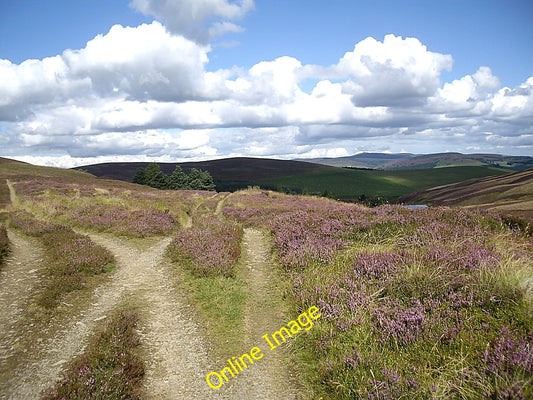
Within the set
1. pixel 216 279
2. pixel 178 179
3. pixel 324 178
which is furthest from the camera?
pixel 324 178

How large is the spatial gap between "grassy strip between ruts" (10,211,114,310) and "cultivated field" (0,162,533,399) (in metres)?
0.08

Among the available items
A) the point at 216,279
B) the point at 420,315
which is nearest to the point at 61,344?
the point at 216,279

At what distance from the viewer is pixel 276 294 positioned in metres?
9.84

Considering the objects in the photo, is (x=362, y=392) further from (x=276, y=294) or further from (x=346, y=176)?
(x=346, y=176)

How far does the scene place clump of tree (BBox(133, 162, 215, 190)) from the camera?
82.9 metres

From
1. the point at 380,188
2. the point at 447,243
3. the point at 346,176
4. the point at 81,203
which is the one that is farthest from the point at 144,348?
the point at 346,176

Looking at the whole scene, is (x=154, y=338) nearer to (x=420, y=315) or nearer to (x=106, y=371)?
(x=106, y=371)

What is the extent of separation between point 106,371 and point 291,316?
4.36m

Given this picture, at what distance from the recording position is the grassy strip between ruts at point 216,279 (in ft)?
25.9

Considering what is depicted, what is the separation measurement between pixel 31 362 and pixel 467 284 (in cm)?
946

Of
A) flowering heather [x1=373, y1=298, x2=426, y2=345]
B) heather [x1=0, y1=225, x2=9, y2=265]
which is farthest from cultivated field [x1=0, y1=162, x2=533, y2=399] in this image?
heather [x1=0, y1=225, x2=9, y2=265]

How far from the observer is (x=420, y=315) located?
20.9 ft

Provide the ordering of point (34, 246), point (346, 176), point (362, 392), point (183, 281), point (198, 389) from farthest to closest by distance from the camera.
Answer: point (346, 176)
point (34, 246)
point (183, 281)
point (198, 389)
point (362, 392)

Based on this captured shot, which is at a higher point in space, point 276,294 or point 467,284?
point 467,284
